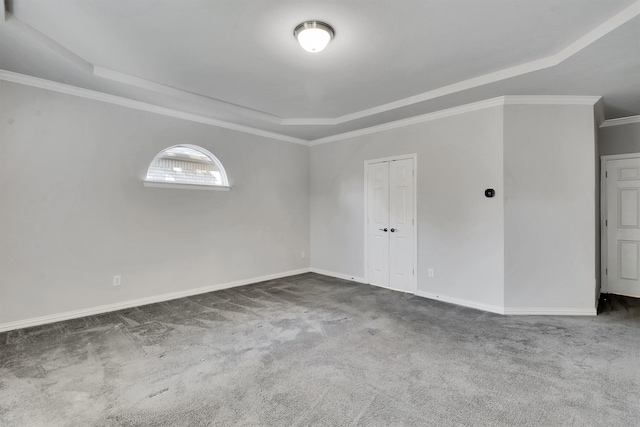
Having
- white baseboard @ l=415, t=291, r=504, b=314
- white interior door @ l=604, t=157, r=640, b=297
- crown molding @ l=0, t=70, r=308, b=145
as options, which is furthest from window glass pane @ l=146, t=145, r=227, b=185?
white interior door @ l=604, t=157, r=640, b=297

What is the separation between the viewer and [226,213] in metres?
4.76

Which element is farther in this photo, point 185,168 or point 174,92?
point 185,168

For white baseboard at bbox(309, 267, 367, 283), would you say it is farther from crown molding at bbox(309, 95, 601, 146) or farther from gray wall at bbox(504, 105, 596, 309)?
crown molding at bbox(309, 95, 601, 146)

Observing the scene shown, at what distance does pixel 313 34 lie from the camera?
2346 mm

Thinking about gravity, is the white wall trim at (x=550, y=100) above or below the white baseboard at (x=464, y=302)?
above

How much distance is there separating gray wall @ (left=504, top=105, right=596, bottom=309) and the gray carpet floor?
0.37m

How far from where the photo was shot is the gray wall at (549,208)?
3537mm

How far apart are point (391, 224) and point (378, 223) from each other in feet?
0.81

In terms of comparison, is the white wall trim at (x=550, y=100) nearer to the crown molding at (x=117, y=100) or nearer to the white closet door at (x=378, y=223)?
the white closet door at (x=378, y=223)

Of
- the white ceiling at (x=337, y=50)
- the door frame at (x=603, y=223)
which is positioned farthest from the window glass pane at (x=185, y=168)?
the door frame at (x=603, y=223)

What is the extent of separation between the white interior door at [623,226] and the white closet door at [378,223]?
10.8 feet

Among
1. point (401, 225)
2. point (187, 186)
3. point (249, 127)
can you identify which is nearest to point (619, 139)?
point (401, 225)

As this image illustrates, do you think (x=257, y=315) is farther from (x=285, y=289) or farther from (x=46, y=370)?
(x=46, y=370)

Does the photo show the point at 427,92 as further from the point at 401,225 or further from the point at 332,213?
the point at 332,213
